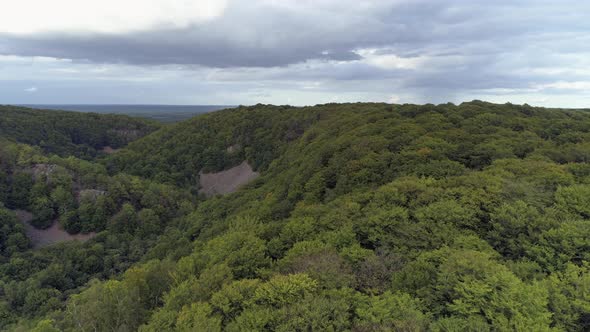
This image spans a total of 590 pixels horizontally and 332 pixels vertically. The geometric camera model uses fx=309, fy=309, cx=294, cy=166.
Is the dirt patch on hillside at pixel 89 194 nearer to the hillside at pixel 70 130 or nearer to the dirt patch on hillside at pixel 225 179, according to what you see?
the dirt patch on hillside at pixel 225 179

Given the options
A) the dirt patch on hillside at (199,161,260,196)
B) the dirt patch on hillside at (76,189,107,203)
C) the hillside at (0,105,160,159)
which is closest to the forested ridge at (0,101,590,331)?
the dirt patch on hillside at (76,189,107,203)

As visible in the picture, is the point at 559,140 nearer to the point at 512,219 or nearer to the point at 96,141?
the point at 512,219

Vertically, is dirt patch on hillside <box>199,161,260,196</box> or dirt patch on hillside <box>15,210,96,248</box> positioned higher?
dirt patch on hillside <box>199,161,260,196</box>

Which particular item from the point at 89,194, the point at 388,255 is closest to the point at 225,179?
the point at 89,194

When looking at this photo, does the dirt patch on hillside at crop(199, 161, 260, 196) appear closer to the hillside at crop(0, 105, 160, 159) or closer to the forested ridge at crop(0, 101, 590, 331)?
the forested ridge at crop(0, 101, 590, 331)

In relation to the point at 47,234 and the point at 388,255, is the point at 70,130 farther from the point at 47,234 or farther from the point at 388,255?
the point at 388,255

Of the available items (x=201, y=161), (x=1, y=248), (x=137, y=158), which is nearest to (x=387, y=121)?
(x=201, y=161)
